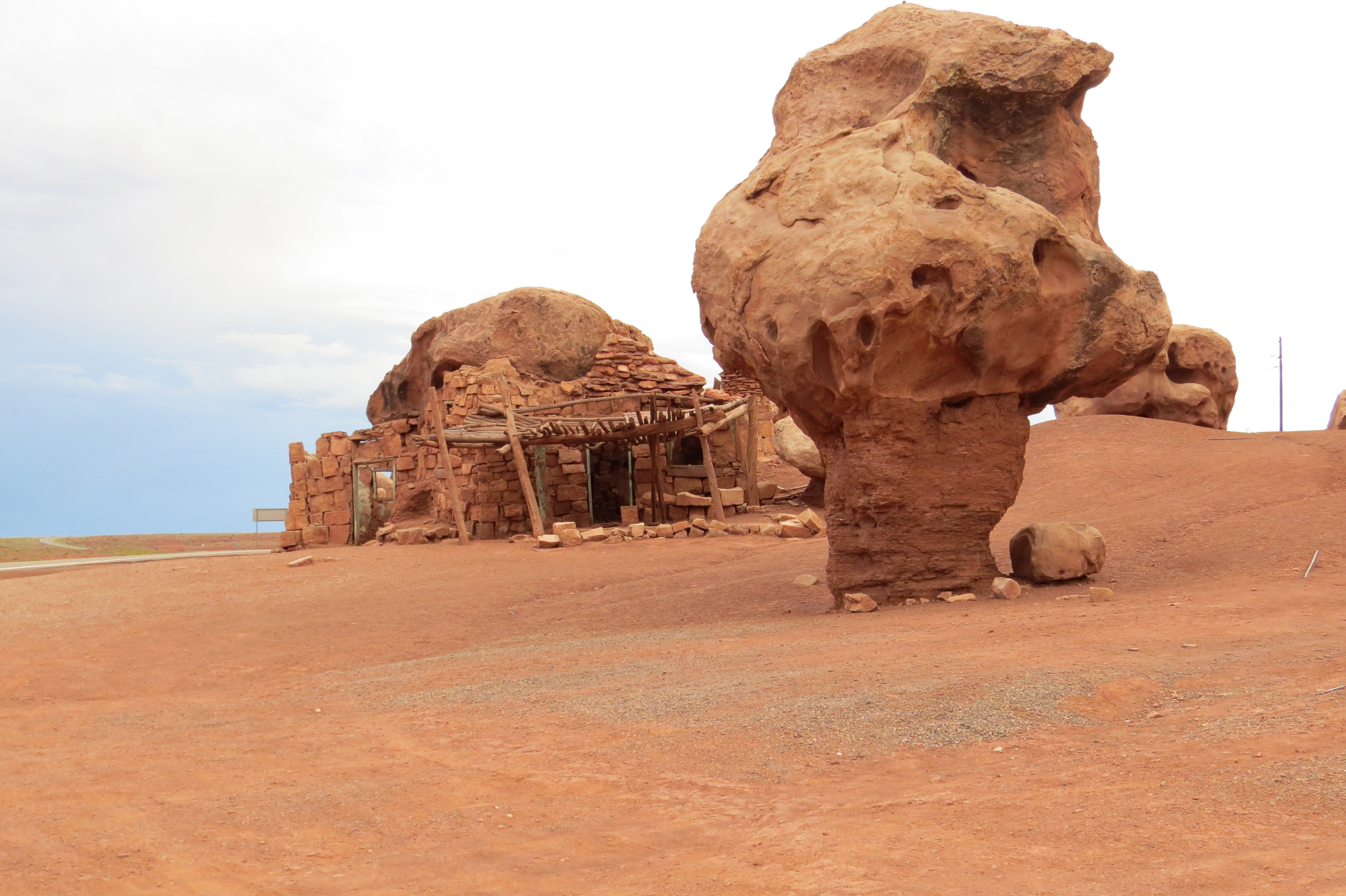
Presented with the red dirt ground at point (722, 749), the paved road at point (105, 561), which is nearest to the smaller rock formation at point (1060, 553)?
the red dirt ground at point (722, 749)

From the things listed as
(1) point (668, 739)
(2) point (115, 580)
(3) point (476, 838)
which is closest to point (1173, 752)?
(1) point (668, 739)

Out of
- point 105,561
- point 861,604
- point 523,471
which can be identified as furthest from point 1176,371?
point 105,561

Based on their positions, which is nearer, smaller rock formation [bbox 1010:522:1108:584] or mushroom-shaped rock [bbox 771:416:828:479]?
smaller rock formation [bbox 1010:522:1108:584]

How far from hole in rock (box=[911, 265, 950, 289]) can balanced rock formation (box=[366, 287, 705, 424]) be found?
1282cm

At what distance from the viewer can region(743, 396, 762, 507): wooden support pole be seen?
18.2m

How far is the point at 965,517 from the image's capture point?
7824 millimetres

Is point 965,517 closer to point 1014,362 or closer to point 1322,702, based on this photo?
point 1014,362

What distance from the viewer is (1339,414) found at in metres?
20.5

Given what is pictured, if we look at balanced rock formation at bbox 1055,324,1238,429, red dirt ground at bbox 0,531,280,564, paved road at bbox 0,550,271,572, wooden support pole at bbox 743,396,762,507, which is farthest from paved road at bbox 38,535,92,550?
balanced rock formation at bbox 1055,324,1238,429

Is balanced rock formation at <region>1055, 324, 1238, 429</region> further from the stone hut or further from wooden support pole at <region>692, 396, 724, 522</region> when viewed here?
wooden support pole at <region>692, 396, 724, 522</region>

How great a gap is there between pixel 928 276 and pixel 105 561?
16.6m

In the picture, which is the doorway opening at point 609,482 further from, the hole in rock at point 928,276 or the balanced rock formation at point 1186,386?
the hole in rock at point 928,276

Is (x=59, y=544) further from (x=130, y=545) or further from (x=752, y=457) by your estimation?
(x=752, y=457)

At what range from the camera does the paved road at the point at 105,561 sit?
54.1ft
